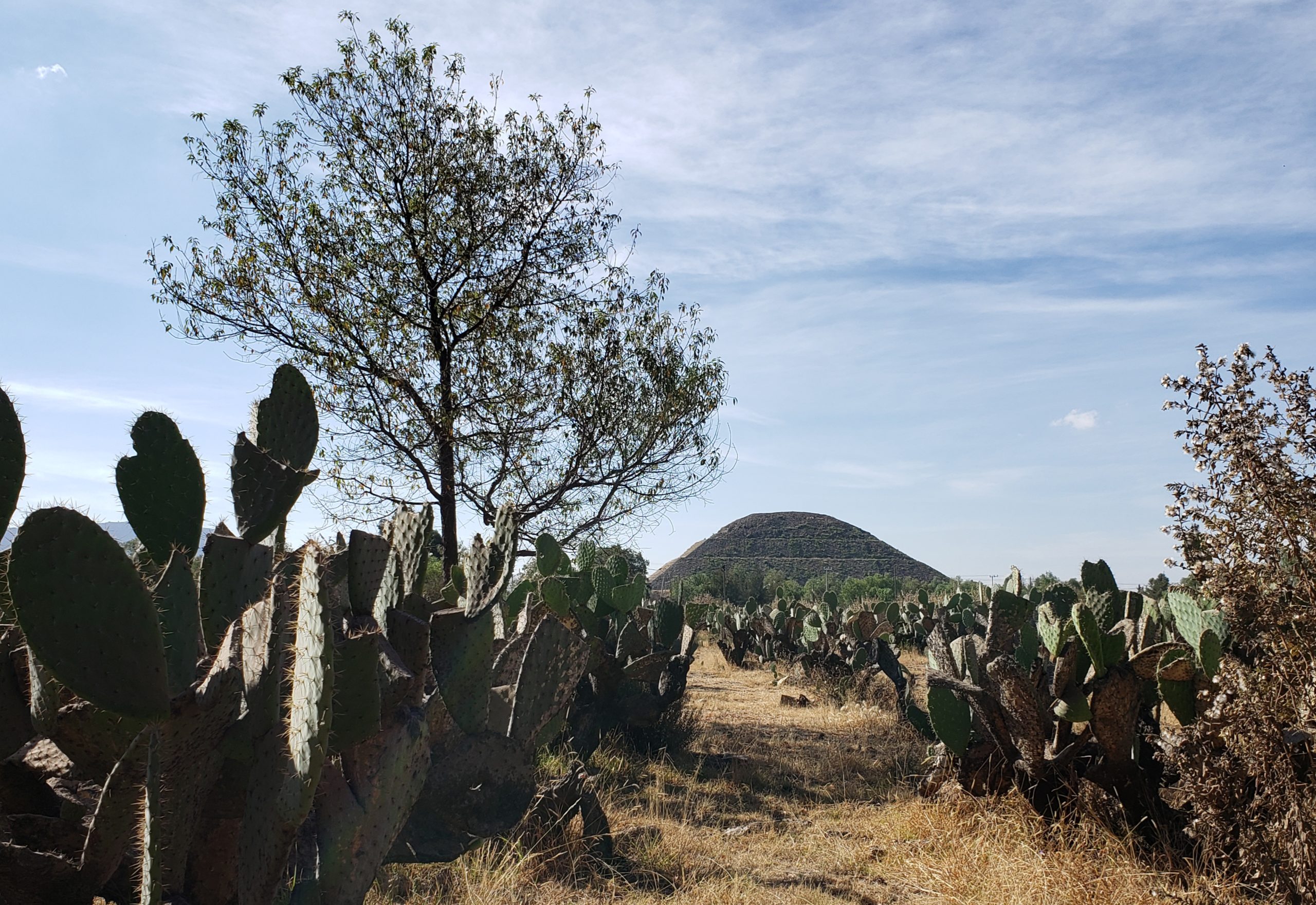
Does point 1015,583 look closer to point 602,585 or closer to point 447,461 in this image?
point 602,585

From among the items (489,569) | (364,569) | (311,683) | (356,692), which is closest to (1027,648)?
(489,569)

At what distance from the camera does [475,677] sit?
8.76ft

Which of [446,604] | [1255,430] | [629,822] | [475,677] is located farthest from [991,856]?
[446,604]

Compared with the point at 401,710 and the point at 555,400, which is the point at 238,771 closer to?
the point at 401,710

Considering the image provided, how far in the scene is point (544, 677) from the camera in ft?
8.98

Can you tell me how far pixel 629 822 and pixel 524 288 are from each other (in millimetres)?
10352

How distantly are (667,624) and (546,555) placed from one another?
169cm

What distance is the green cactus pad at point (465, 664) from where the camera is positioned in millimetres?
2637

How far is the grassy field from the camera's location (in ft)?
10.1

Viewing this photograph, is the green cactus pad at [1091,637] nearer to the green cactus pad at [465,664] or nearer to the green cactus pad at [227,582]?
the green cactus pad at [465,664]

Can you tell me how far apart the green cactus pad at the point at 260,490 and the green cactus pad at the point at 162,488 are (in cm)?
14

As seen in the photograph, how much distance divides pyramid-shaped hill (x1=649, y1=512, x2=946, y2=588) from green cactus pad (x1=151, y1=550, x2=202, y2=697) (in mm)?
42270

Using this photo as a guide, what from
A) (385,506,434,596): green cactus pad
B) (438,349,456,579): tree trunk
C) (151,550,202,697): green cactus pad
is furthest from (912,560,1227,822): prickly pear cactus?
(438,349,456,579): tree trunk

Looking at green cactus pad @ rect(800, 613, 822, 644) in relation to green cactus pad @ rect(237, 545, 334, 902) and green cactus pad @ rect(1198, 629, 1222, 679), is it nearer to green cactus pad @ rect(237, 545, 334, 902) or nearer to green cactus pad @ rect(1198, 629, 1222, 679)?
green cactus pad @ rect(1198, 629, 1222, 679)
